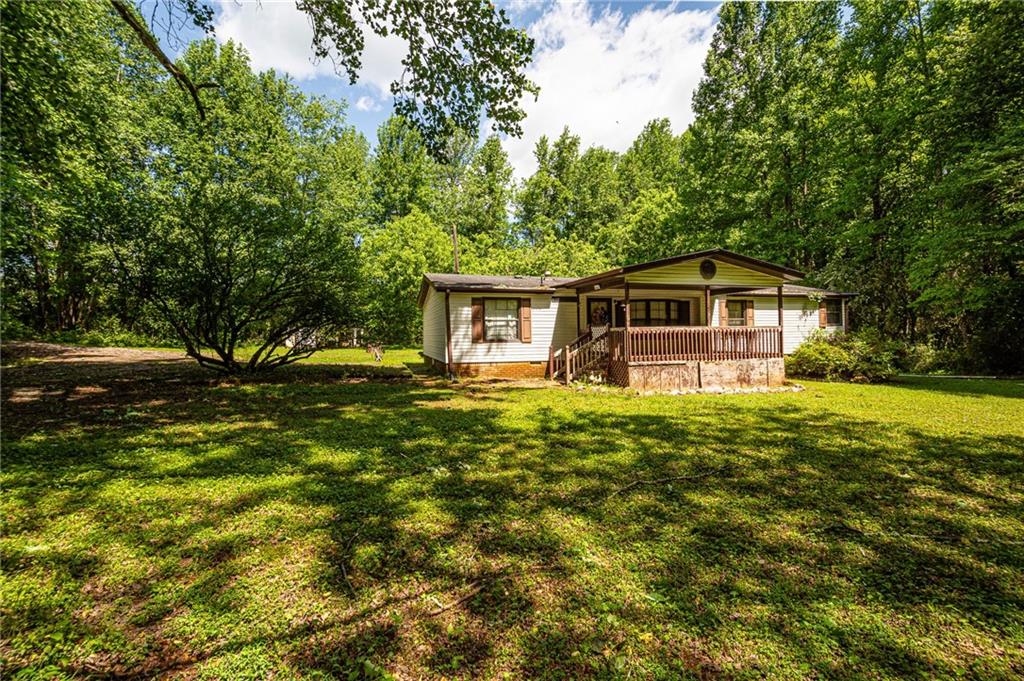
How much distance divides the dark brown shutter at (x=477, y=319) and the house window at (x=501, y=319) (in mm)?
173

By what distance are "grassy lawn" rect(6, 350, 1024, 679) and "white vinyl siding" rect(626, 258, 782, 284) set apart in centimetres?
627

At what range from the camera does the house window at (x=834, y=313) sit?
18.4 meters

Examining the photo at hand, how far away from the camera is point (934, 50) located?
17562 mm

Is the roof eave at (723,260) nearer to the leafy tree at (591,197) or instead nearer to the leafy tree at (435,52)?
the leafy tree at (435,52)

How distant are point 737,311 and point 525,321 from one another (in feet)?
31.5

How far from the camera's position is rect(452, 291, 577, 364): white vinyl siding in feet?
43.9

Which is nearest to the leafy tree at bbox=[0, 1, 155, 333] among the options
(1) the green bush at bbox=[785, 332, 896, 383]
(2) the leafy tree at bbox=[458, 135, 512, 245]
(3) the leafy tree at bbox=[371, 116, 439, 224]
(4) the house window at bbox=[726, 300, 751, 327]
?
(1) the green bush at bbox=[785, 332, 896, 383]

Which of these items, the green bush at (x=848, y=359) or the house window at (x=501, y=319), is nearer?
the green bush at (x=848, y=359)

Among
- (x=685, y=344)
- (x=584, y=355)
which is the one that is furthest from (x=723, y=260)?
(x=584, y=355)

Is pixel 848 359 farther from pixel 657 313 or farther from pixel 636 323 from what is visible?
pixel 636 323

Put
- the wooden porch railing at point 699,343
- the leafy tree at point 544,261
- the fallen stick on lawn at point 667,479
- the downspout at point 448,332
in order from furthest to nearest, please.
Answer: the leafy tree at point 544,261
the downspout at point 448,332
the wooden porch railing at point 699,343
the fallen stick on lawn at point 667,479

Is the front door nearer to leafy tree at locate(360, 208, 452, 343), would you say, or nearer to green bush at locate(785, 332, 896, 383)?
green bush at locate(785, 332, 896, 383)

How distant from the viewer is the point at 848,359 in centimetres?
1223

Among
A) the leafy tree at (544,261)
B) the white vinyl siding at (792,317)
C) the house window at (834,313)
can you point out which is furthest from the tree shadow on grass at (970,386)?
the leafy tree at (544,261)
